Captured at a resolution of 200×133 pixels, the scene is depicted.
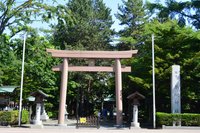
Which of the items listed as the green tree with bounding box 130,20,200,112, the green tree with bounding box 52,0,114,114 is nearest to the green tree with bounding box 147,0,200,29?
the green tree with bounding box 130,20,200,112

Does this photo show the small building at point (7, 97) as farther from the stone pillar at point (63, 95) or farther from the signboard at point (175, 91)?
the signboard at point (175, 91)

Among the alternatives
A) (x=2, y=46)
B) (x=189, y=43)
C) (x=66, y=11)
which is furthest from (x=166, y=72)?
(x=2, y=46)

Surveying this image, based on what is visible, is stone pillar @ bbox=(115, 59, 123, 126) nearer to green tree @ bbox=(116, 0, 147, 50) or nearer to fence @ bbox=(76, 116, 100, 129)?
fence @ bbox=(76, 116, 100, 129)

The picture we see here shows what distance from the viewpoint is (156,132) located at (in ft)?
64.7

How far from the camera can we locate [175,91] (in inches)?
958

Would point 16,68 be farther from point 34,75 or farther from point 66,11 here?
point 66,11

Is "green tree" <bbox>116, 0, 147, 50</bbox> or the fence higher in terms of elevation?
"green tree" <bbox>116, 0, 147, 50</bbox>

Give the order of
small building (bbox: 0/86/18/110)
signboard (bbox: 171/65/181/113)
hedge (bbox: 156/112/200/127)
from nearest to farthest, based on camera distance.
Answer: hedge (bbox: 156/112/200/127) → signboard (bbox: 171/65/181/113) → small building (bbox: 0/86/18/110)

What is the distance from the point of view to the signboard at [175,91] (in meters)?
24.1

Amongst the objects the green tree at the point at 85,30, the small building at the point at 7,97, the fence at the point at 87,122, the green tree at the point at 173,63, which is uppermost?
the green tree at the point at 85,30

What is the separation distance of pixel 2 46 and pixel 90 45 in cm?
1686

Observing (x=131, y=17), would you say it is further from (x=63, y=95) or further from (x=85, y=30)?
(x=63, y=95)

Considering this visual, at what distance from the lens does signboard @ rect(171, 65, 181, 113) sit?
24.1 metres

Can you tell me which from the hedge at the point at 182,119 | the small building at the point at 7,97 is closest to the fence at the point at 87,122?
the hedge at the point at 182,119
